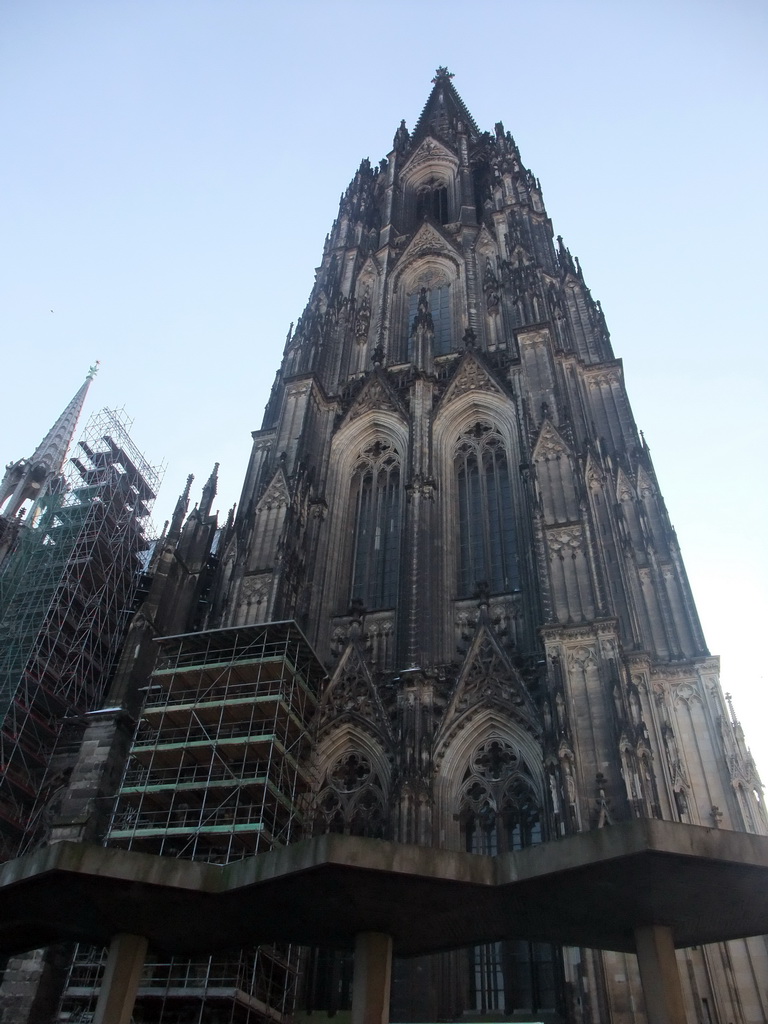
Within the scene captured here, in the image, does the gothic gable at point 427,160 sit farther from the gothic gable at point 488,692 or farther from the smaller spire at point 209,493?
the gothic gable at point 488,692

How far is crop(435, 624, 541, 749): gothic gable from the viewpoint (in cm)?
1894

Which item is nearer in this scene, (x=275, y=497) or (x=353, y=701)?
(x=353, y=701)

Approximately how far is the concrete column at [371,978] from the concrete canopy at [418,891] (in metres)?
0.17

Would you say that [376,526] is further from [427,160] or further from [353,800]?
[427,160]

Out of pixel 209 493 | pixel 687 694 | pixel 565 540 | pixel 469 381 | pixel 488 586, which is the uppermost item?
pixel 469 381

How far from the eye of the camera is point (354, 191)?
40.7 m

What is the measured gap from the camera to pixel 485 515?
24391 mm

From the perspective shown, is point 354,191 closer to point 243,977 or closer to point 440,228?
point 440,228

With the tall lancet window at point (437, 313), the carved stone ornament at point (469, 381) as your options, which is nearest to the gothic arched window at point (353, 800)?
the carved stone ornament at point (469, 381)

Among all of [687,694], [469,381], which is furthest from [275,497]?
[687,694]

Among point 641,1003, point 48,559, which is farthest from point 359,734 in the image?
point 48,559

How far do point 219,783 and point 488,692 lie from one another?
6071 mm

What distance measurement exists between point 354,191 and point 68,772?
28.9m

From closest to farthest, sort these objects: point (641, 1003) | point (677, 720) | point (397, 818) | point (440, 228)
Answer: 1. point (641, 1003)
2. point (397, 818)
3. point (677, 720)
4. point (440, 228)
